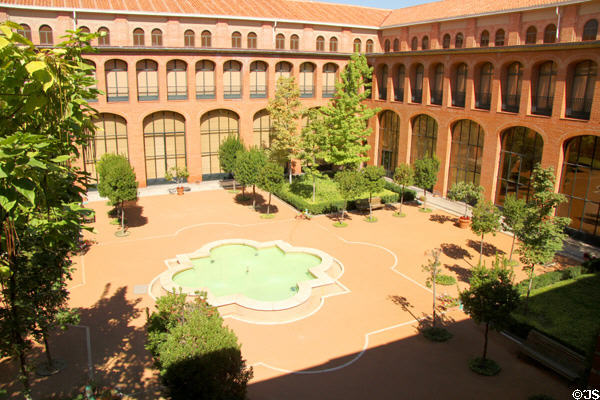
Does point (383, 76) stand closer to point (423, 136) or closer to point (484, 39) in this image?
point (423, 136)

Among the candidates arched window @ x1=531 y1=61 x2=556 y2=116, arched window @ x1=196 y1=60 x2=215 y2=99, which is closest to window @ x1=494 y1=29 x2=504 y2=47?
arched window @ x1=531 y1=61 x2=556 y2=116

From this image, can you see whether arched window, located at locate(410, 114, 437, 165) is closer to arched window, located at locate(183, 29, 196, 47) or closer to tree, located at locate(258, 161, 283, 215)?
tree, located at locate(258, 161, 283, 215)

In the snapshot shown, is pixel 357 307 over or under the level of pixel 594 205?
under

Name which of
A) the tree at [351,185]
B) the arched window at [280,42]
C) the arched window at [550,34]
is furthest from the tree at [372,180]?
the arched window at [280,42]

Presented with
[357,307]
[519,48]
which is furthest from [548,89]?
[357,307]

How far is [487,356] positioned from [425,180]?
19002 mm

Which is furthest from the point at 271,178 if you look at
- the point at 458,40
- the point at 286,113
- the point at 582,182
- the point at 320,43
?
the point at 582,182

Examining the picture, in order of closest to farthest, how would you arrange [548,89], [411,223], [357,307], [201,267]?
[357,307] → [201,267] → [548,89] → [411,223]

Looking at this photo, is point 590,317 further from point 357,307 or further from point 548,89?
point 548,89

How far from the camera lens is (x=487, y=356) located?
18172 mm

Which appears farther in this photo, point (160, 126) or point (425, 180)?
point (160, 126)

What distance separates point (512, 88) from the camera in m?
34.0

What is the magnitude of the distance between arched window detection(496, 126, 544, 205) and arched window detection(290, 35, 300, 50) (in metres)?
20.9

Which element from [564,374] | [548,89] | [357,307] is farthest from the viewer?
[548,89]
